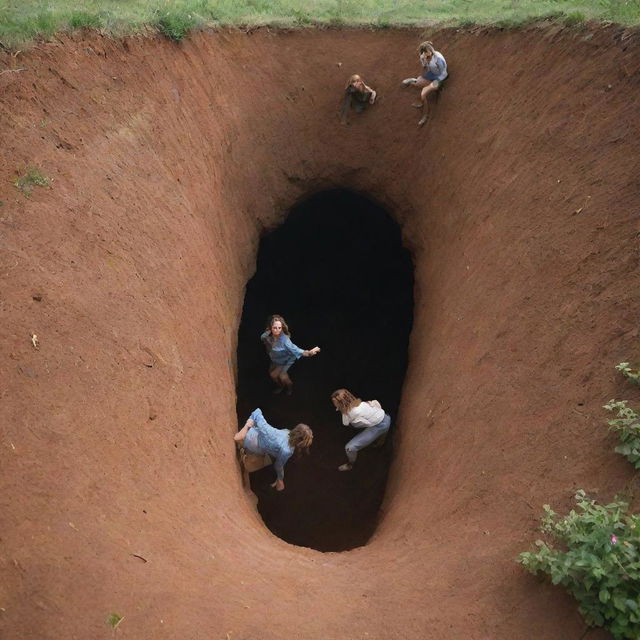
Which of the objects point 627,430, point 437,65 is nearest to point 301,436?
point 627,430

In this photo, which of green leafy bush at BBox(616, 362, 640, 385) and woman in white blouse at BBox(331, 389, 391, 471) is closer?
green leafy bush at BBox(616, 362, 640, 385)

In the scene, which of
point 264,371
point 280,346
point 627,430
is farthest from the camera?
point 264,371

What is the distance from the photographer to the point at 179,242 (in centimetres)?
802

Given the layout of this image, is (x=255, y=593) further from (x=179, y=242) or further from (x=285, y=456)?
(x=179, y=242)

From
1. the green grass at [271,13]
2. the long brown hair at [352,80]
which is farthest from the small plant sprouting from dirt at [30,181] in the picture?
the long brown hair at [352,80]

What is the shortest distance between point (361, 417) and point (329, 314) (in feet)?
15.6

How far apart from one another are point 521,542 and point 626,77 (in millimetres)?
5498

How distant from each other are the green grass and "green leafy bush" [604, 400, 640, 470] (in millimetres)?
5148

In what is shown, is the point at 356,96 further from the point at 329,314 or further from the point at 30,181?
the point at 30,181

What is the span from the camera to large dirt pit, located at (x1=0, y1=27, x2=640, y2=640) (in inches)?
198

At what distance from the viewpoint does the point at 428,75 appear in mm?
9820

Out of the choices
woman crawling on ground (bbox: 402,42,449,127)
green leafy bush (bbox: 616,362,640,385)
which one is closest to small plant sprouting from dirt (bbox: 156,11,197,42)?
woman crawling on ground (bbox: 402,42,449,127)

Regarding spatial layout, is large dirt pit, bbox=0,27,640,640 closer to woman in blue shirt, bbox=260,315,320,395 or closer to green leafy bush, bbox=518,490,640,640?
green leafy bush, bbox=518,490,640,640

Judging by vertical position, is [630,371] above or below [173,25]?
below
